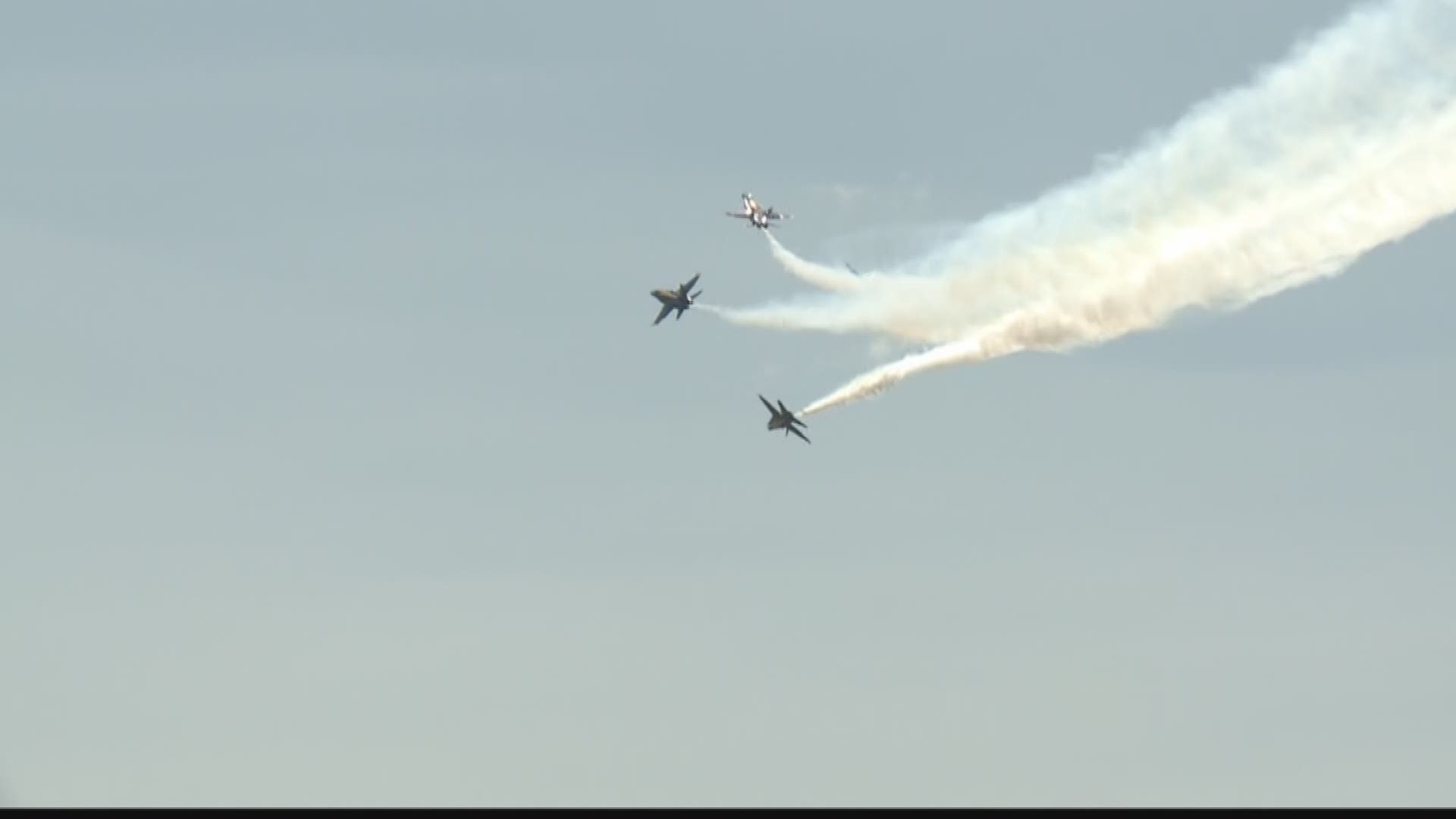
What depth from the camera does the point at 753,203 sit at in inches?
3895

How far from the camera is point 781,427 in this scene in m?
90.6

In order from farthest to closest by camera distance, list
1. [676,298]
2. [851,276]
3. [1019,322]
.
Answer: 1. [676,298]
2. [851,276]
3. [1019,322]
